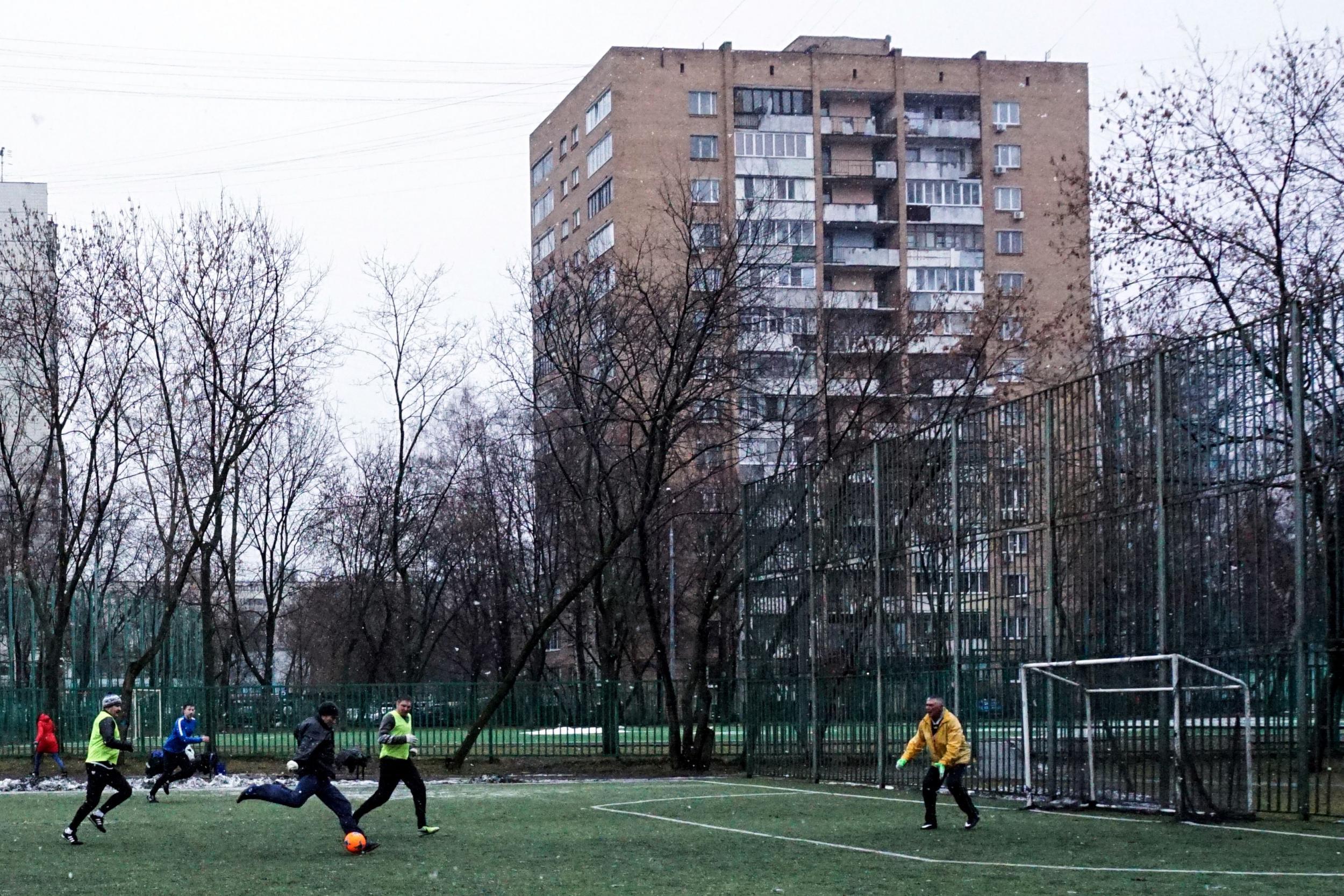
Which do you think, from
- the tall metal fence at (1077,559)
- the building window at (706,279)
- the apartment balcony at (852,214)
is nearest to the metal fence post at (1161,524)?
the tall metal fence at (1077,559)

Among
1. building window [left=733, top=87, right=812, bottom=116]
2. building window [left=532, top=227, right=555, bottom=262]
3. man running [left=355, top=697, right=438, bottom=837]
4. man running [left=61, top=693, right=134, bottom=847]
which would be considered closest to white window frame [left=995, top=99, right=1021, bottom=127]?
building window [left=733, top=87, right=812, bottom=116]

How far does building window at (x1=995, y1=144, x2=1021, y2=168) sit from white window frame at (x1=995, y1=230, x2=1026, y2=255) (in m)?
3.39

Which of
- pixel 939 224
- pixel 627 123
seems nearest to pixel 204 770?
pixel 627 123

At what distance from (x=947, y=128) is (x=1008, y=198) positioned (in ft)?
15.8

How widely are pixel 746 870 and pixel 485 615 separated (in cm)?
5542

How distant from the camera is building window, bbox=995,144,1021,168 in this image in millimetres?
84125

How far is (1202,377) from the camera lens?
2053cm

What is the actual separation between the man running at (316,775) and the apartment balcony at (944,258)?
7030cm

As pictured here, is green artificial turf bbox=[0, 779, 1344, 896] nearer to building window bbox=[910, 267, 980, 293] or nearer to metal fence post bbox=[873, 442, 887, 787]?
metal fence post bbox=[873, 442, 887, 787]

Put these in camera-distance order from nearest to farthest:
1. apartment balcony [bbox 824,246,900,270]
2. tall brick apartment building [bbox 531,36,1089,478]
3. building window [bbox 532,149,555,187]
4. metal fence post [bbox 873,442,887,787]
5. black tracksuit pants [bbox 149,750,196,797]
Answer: black tracksuit pants [bbox 149,750,196,797] < metal fence post [bbox 873,442,887,787] < tall brick apartment building [bbox 531,36,1089,478] < apartment balcony [bbox 824,246,900,270] < building window [bbox 532,149,555,187]

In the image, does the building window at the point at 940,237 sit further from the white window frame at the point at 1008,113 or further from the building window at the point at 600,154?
the building window at the point at 600,154

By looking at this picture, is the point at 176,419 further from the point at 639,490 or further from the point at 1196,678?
the point at 1196,678

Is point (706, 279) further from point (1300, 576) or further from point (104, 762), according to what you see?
point (104, 762)

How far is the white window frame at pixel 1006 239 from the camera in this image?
276 ft
